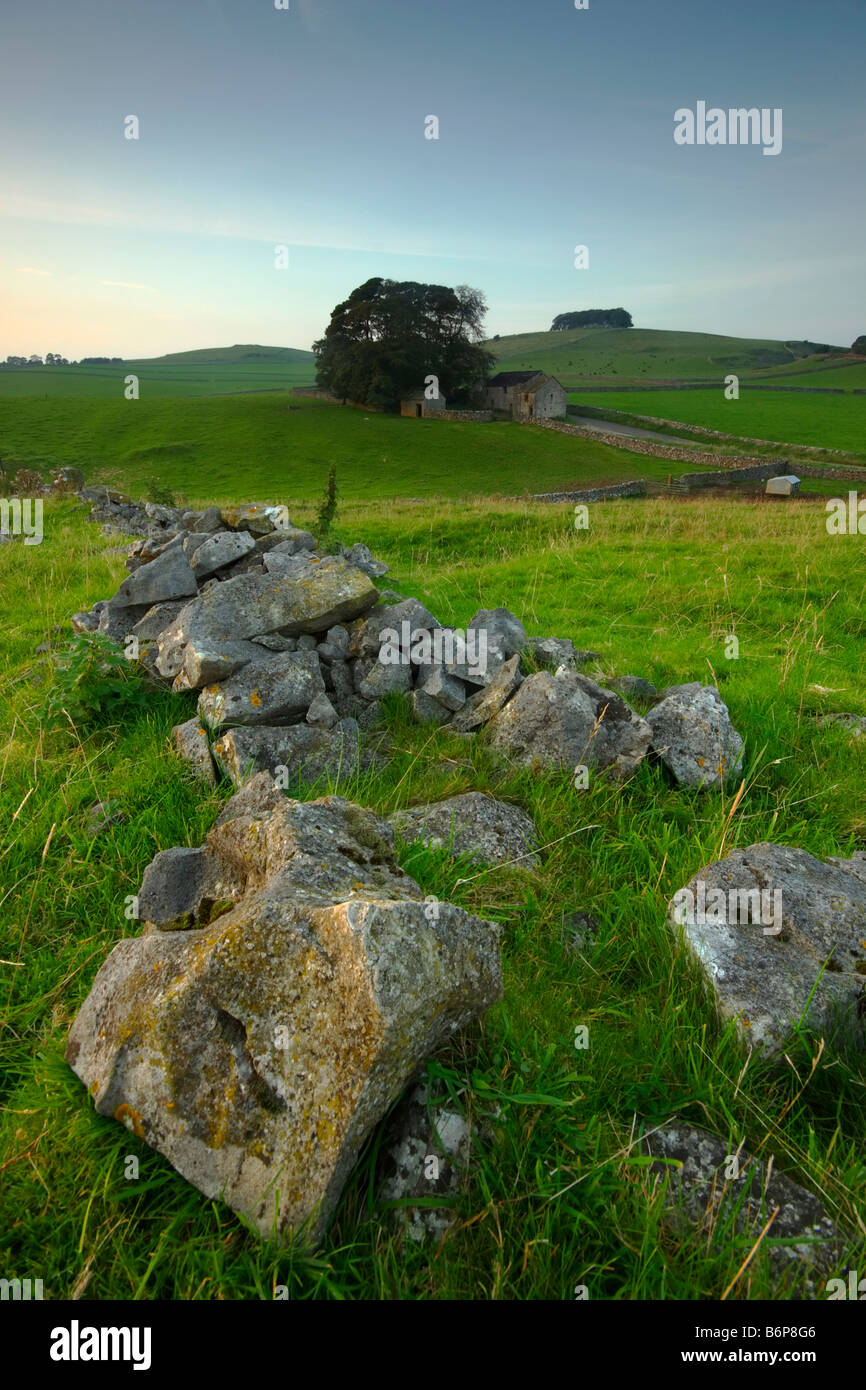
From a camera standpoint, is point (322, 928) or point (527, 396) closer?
point (322, 928)

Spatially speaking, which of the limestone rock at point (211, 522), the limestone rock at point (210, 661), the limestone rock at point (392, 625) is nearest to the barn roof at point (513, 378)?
the limestone rock at point (211, 522)

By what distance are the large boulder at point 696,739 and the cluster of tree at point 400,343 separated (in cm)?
7308

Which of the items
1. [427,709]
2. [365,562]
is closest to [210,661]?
[427,709]

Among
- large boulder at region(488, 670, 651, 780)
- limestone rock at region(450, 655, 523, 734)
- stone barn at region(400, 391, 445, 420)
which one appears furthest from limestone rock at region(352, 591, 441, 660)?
stone barn at region(400, 391, 445, 420)

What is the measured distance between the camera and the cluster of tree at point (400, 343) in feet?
240

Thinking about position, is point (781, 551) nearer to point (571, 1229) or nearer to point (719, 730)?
point (719, 730)

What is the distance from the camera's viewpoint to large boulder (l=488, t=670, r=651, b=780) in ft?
20.1

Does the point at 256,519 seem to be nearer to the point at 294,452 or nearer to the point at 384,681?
the point at 384,681

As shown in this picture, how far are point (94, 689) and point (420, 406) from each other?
7213cm

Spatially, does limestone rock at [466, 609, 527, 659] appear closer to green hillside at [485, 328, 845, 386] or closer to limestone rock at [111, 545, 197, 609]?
limestone rock at [111, 545, 197, 609]

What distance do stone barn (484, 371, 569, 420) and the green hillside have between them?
124ft

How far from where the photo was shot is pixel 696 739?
6.25 metres

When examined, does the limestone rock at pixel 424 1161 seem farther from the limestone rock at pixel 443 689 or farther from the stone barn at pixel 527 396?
the stone barn at pixel 527 396
